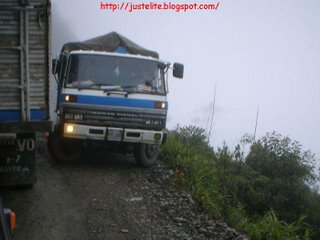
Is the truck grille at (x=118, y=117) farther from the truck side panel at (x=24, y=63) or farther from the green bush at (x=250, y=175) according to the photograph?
the truck side panel at (x=24, y=63)

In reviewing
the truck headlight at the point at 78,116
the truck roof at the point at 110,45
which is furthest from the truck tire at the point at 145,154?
the truck roof at the point at 110,45

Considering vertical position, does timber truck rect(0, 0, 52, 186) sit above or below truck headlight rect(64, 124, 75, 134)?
above

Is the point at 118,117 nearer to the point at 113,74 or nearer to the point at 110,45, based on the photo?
the point at 113,74

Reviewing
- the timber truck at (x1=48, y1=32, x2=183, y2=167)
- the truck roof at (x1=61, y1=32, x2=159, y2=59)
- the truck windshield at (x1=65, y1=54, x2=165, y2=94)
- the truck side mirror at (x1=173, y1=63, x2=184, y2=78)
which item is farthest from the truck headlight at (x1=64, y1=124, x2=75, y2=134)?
→ the truck side mirror at (x1=173, y1=63, x2=184, y2=78)

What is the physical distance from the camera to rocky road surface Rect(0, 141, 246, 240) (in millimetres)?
5062

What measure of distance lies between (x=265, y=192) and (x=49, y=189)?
8.89 m

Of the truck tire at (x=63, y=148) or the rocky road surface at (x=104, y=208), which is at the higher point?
the truck tire at (x=63, y=148)

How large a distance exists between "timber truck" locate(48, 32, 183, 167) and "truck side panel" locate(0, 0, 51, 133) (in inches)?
93.8

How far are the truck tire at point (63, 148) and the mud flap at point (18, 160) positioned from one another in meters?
1.81

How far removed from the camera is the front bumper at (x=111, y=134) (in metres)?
7.14

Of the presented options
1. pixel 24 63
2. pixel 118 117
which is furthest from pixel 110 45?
pixel 24 63

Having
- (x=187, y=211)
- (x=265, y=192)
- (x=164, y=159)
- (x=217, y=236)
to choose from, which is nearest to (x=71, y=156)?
(x=164, y=159)

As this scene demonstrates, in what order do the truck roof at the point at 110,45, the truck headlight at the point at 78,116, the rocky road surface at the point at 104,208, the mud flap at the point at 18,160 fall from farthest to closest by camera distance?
the truck roof at the point at 110,45 → the truck headlight at the point at 78,116 → the mud flap at the point at 18,160 → the rocky road surface at the point at 104,208

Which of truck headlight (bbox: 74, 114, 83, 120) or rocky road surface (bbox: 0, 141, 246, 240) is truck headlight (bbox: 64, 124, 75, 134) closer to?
truck headlight (bbox: 74, 114, 83, 120)
